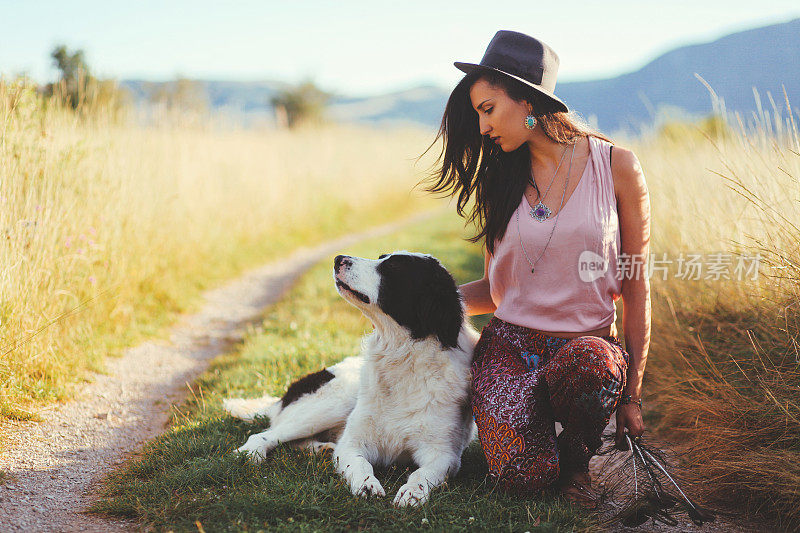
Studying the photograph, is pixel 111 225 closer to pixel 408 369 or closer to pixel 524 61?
pixel 408 369

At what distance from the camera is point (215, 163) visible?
935 cm

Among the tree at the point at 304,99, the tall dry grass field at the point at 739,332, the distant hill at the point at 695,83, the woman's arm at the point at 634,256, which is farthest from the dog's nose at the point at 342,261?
the tree at the point at 304,99

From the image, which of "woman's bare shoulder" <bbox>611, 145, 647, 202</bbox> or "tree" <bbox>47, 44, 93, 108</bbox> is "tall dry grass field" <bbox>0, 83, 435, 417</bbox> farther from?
"woman's bare shoulder" <bbox>611, 145, 647, 202</bbox>

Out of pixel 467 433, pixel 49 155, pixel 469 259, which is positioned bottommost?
pixel 469 259

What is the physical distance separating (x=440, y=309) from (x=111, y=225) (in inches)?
158

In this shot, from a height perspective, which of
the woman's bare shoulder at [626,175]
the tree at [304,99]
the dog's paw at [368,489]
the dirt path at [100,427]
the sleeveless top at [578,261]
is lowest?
the dirt path at [100,427]

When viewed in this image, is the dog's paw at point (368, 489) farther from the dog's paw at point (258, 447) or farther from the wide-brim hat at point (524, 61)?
the wide-brim hat at point (524, 61)

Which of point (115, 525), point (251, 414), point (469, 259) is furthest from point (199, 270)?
point (115, 525)

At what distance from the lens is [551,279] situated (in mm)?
2891

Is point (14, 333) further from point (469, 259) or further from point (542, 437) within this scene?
point (469, 259)

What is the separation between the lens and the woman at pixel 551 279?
2680 mm

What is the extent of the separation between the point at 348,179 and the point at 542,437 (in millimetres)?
11519

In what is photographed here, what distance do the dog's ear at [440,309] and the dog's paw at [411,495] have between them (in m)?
0.66

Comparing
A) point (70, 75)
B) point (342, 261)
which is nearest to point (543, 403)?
point (342, 261)
